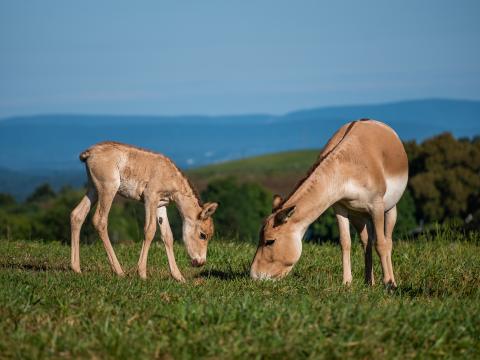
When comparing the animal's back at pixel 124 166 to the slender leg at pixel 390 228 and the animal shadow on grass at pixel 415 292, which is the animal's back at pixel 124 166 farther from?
the animal shadow on grass at pixel 415 292

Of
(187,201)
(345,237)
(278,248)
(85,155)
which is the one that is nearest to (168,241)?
(187,201)

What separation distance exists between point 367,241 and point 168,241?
3046 mm

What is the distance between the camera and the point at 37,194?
468ft

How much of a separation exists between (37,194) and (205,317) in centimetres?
14021

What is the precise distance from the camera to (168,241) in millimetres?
12438

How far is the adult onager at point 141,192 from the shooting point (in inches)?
465

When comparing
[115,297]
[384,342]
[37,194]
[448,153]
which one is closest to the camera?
[384,342]

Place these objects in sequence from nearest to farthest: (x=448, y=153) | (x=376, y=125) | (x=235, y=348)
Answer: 1. (x=235, y=348)
2. (x=376, y=125)
3. (x=448, y=153)

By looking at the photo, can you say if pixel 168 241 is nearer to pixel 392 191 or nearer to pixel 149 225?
pixel 149 225

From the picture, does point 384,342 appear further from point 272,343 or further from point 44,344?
point 44,344

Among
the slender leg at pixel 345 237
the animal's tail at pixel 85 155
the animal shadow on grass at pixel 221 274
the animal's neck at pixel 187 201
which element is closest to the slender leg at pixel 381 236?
the slender leg at pixel 345 237

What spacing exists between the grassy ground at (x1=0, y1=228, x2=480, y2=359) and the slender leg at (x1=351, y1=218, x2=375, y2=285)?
3.18 feet

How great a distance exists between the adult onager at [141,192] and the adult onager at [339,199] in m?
1.66

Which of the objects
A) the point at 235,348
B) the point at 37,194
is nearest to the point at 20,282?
the point at 235,348
